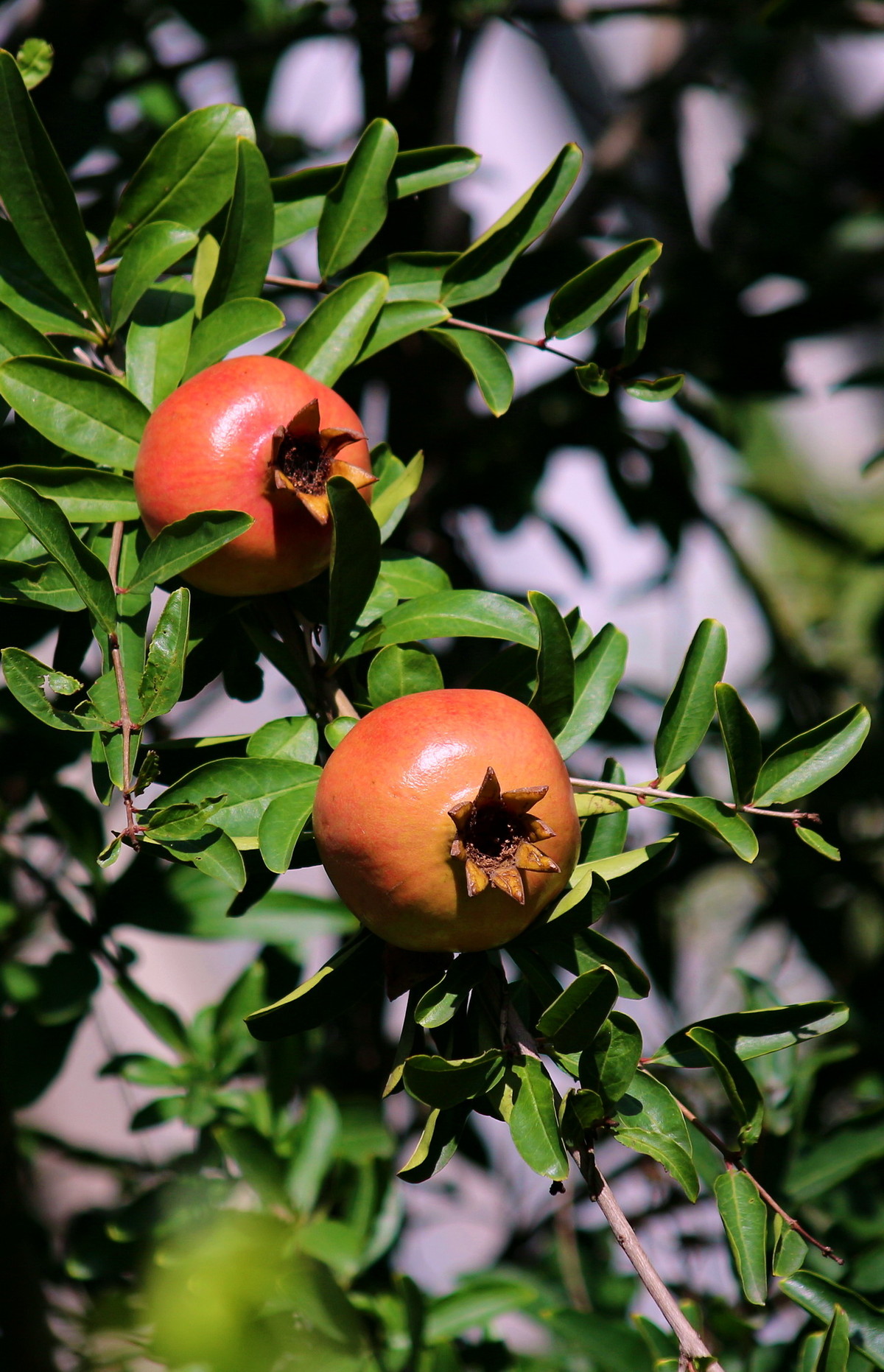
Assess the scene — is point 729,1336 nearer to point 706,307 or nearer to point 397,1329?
point 397,1329

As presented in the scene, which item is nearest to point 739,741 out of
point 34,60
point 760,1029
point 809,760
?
point 809,760

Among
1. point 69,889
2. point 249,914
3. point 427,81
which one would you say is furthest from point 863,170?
point 69,889

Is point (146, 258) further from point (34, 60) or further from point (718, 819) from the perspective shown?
point (718, 819)

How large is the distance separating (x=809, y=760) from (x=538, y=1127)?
255 mm

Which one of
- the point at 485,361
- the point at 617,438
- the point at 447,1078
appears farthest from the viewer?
the point at 617,438

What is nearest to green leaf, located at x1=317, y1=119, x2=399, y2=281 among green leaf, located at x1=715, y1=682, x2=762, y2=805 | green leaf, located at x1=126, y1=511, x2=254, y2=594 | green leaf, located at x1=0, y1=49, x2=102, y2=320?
green leaf, located at x1=0, y1=49, x2=102, y2=320

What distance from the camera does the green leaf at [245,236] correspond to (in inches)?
26.4

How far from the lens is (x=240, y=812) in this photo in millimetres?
586

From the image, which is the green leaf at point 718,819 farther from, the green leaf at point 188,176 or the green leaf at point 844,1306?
the green leaf at point 188,176

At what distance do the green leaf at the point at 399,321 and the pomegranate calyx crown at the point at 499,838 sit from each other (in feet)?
1.08

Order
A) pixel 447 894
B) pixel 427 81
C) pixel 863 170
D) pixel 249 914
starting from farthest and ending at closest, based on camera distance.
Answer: pixel 863 170 → pixel 427 81 → pixel 249 914 → pixel 447 894

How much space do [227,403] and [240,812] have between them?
0.22 m

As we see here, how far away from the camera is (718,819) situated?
23.7 inches

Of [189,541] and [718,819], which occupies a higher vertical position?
[189,541]
